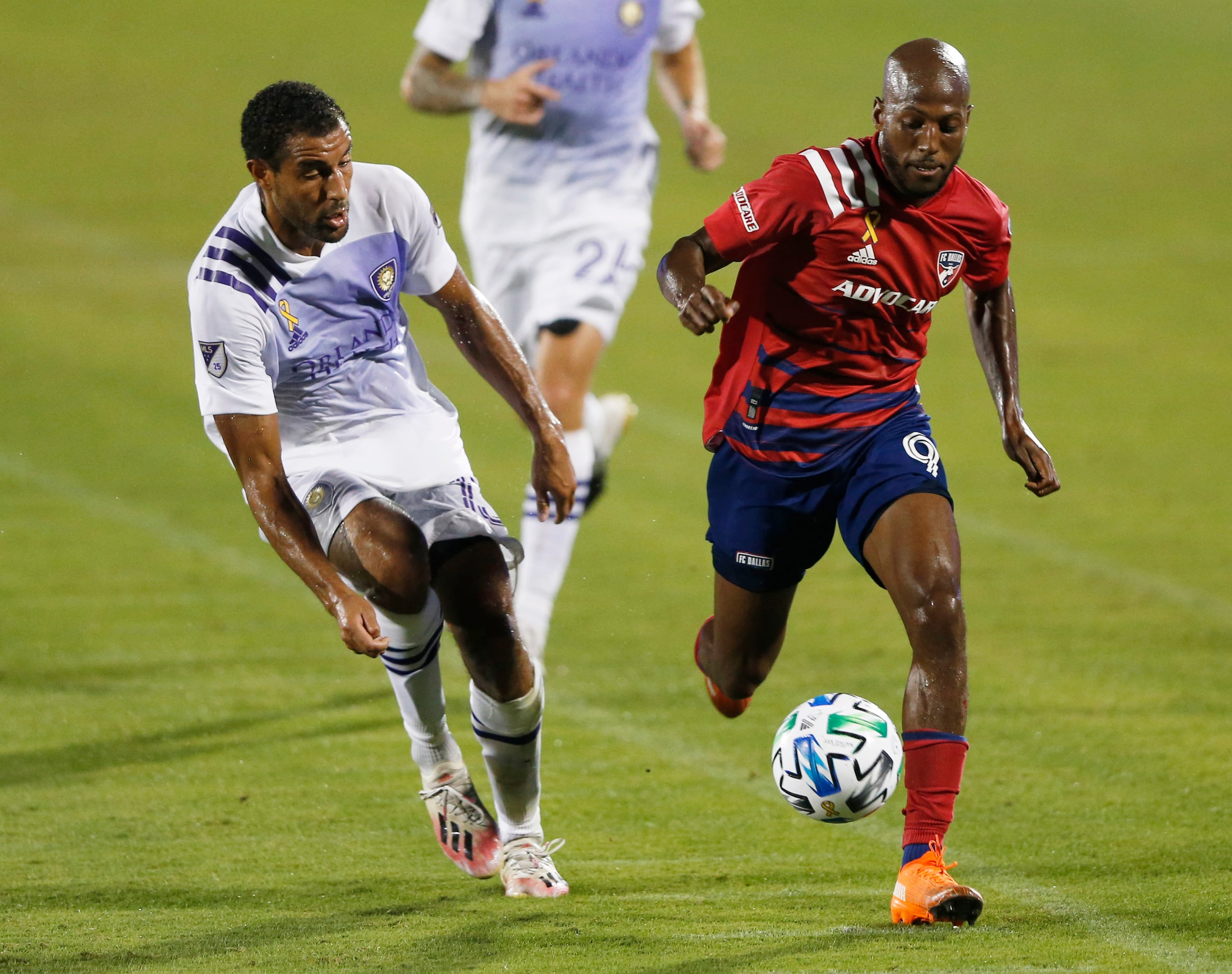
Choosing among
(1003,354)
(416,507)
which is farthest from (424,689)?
(1003,354)

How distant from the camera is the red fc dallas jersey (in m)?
5.12

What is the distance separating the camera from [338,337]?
5211 mm

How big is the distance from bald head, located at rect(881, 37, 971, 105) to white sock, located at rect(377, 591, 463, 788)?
1900mm

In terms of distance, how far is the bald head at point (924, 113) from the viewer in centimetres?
494

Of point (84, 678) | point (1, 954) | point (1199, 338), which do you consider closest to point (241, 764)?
point (84, 678)

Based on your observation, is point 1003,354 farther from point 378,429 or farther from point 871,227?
point 378,429

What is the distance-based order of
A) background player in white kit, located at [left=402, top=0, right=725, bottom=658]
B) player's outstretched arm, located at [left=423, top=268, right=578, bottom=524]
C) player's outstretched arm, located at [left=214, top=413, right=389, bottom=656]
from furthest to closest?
background player in white kit, located at [left=402, top=0, right=725, bottom=658], player's outstretched arm, located at [left=423, top=268, right=578, bottom=524], player's outstretched arm, located at [left=214, top=413, right=389, bottom=656]

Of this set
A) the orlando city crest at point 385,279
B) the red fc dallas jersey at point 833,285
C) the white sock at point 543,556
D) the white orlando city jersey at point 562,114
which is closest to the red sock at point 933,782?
the red fc dallas jersey at point 833,285

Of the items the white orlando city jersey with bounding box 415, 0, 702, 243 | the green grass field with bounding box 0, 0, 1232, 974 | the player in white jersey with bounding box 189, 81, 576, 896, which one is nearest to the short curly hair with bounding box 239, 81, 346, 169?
the player in white jersey with bounding box 189, 81, 576, 896

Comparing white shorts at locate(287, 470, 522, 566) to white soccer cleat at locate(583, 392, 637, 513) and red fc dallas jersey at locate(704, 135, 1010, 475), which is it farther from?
white soccer cleat at locate(583, 392, 637, 513)

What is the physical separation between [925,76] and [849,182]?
351mm

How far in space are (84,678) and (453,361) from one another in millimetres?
5549

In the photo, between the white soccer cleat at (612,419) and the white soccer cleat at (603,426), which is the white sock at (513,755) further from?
the white soccer cleat at (612,419)

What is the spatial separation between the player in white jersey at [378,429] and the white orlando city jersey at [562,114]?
2964 mm
